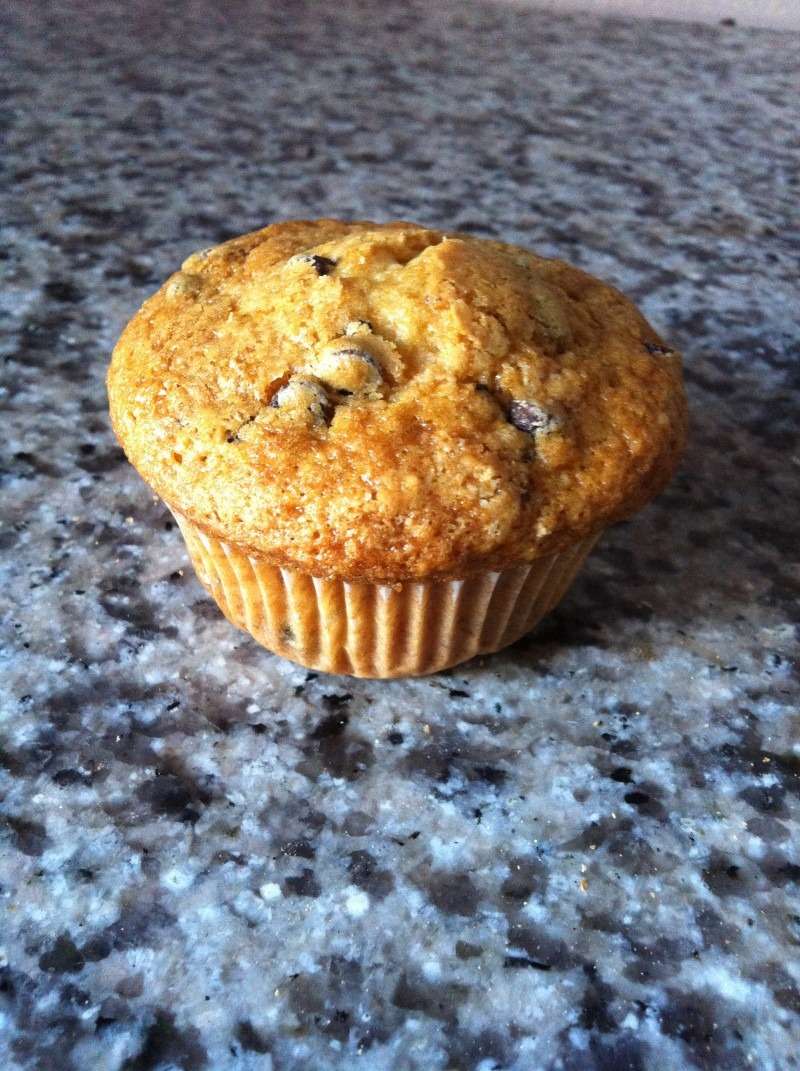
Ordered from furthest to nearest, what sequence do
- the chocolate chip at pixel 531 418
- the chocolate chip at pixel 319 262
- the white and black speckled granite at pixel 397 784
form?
the chocolate chip at pixel 319 262
the chocolate chip at pixel 531 418
the white and black speckled granite at pixel 397 784

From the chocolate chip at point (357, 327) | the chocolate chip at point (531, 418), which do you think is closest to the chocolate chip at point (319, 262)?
the chocolate chip at point (357, 327)

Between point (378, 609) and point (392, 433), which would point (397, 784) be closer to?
point (378, 609)

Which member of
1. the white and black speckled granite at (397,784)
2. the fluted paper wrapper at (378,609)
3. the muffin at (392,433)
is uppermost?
the muffin at (392,433)

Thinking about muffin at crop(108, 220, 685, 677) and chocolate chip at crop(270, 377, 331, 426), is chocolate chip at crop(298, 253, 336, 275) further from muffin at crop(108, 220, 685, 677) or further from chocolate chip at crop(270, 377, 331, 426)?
chocolate chip at crop(270, 377, 331, 426)

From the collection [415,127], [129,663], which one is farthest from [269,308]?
[415,127]

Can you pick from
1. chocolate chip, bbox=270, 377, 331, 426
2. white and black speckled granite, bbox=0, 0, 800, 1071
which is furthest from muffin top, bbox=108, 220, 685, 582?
white and black speckled granite, bbox=0, 0, 800, 1071

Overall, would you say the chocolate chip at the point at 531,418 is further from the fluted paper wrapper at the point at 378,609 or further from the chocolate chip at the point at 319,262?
the chocolate chip at the point at 319,262
